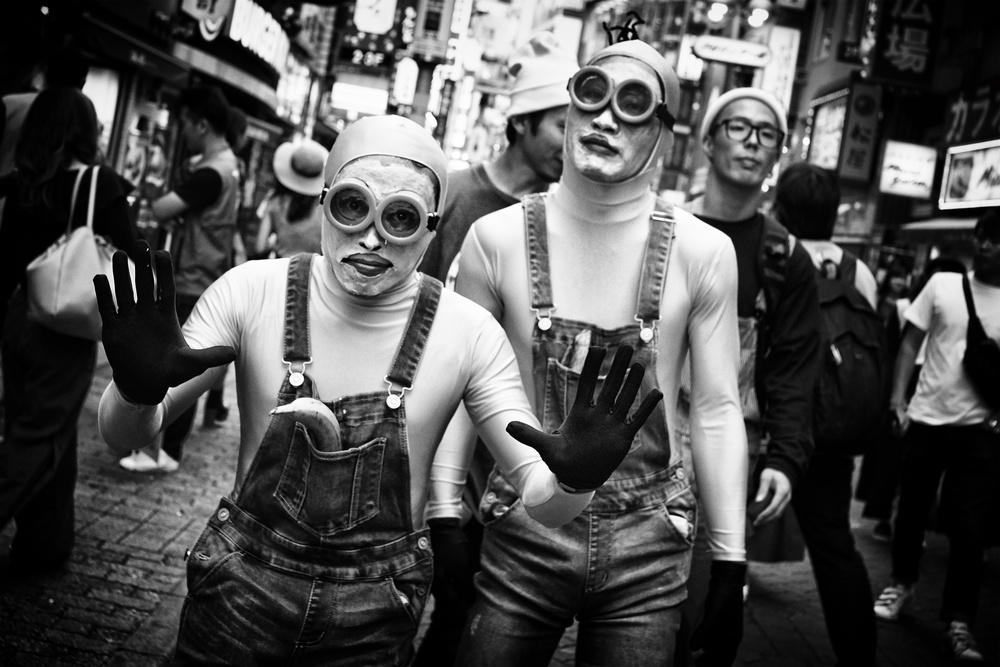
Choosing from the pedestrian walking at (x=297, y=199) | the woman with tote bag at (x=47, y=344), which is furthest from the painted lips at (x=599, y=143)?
the pedestrian walking at (x=297, y=199)

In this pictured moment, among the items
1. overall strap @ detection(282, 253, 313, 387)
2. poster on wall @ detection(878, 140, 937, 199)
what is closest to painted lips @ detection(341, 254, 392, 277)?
overall strap @ detection(282, 253, 313, 387)

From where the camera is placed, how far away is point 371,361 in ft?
8.59

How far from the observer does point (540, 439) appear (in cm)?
230

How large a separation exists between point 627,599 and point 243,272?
1.21m

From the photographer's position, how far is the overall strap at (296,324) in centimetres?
257

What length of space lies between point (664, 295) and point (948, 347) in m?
3.55

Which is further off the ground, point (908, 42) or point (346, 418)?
point (908, 42)

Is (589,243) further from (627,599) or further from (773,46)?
(773,46)

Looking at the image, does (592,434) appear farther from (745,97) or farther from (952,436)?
(952,436)

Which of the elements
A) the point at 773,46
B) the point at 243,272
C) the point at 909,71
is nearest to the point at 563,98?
the point at 243,272

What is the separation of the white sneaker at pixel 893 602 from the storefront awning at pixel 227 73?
1290 centimetres

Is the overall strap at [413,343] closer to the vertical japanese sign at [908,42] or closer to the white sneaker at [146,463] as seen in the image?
the white sneaker at [146,463]

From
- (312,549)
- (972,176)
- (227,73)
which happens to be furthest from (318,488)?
(227,73)

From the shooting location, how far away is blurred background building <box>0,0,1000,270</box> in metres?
14.4
